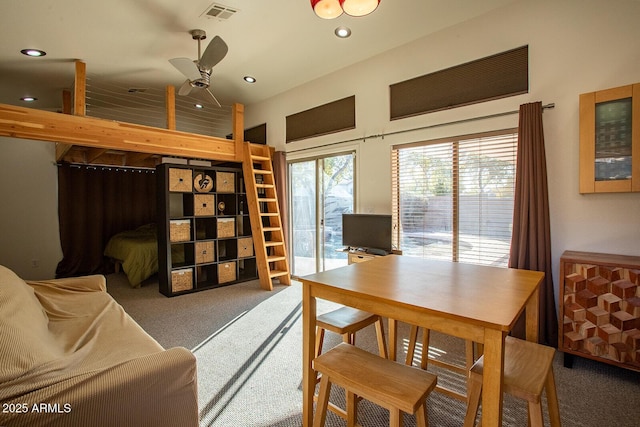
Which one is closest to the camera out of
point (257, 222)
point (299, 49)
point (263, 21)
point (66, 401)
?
point (66, 401)

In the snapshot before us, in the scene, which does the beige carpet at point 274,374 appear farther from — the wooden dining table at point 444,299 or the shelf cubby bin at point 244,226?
the shelf cubby bin at point 244,226

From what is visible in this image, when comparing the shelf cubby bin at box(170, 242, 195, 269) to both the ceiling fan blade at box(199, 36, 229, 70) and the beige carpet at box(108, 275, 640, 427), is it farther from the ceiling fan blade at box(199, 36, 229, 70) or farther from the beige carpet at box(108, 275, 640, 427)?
the ceiling fan blade at box(199, 36, 229, 70)

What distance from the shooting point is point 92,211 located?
5664 millimetres

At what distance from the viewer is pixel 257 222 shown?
4.58 m

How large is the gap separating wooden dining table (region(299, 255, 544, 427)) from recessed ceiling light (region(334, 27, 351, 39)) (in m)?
2.61

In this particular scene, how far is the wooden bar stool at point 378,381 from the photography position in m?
1.15

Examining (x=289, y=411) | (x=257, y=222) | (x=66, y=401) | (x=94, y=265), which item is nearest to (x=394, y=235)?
(x=257, y=222)

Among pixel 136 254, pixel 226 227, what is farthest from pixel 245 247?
pixel 136 254

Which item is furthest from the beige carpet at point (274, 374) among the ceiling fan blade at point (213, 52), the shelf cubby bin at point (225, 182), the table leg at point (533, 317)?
the ceiling fan blade at point (213, 52)

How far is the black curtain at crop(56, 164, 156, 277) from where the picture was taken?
17.8 ft

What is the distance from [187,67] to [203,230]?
8.46ft

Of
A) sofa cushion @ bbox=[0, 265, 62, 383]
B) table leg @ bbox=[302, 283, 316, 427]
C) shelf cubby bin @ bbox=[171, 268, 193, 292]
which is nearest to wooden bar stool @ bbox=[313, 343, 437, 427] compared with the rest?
table leg @ bbox=[302, 283, 316, 427]

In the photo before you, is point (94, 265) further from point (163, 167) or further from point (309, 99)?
point (309, 99)

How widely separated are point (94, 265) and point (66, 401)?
5.60 metres
